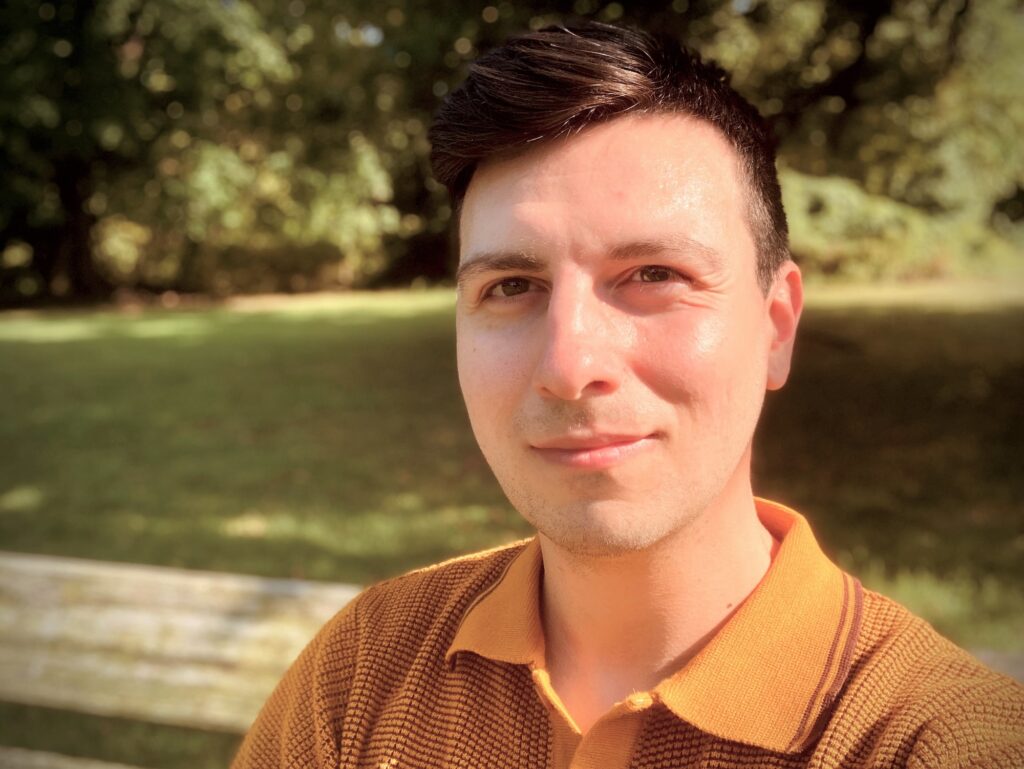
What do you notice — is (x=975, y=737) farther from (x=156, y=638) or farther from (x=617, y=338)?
(x=156, y=638)

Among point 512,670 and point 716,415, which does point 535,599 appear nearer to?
point 512,670

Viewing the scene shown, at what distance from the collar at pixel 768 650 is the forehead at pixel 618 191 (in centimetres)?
54

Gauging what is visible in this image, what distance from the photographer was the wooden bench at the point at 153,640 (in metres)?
2.85

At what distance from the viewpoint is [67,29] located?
13898mm

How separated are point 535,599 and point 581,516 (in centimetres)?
28

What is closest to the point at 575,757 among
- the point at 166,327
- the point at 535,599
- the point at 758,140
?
the point at 535,599

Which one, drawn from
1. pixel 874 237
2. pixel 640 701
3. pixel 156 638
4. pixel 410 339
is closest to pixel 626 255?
pixel 640 701

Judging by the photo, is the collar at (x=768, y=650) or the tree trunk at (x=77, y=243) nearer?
the collar at (x=768, y=650)

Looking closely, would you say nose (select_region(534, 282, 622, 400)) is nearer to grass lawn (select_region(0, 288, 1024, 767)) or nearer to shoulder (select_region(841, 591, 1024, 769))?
shoulder (select_region(841, 591, 1024, 769))

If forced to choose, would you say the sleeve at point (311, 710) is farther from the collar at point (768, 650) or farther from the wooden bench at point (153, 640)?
the wooden bench at point (153, 640)

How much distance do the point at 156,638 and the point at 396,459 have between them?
4625 millimetres

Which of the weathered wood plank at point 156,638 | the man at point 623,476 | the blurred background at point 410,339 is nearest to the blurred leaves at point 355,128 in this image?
the blurred background at point 410,339

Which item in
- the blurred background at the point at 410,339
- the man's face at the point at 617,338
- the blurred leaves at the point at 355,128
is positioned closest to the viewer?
the man's face at the point at 617,338

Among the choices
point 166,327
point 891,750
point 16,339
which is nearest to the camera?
point 891,750
